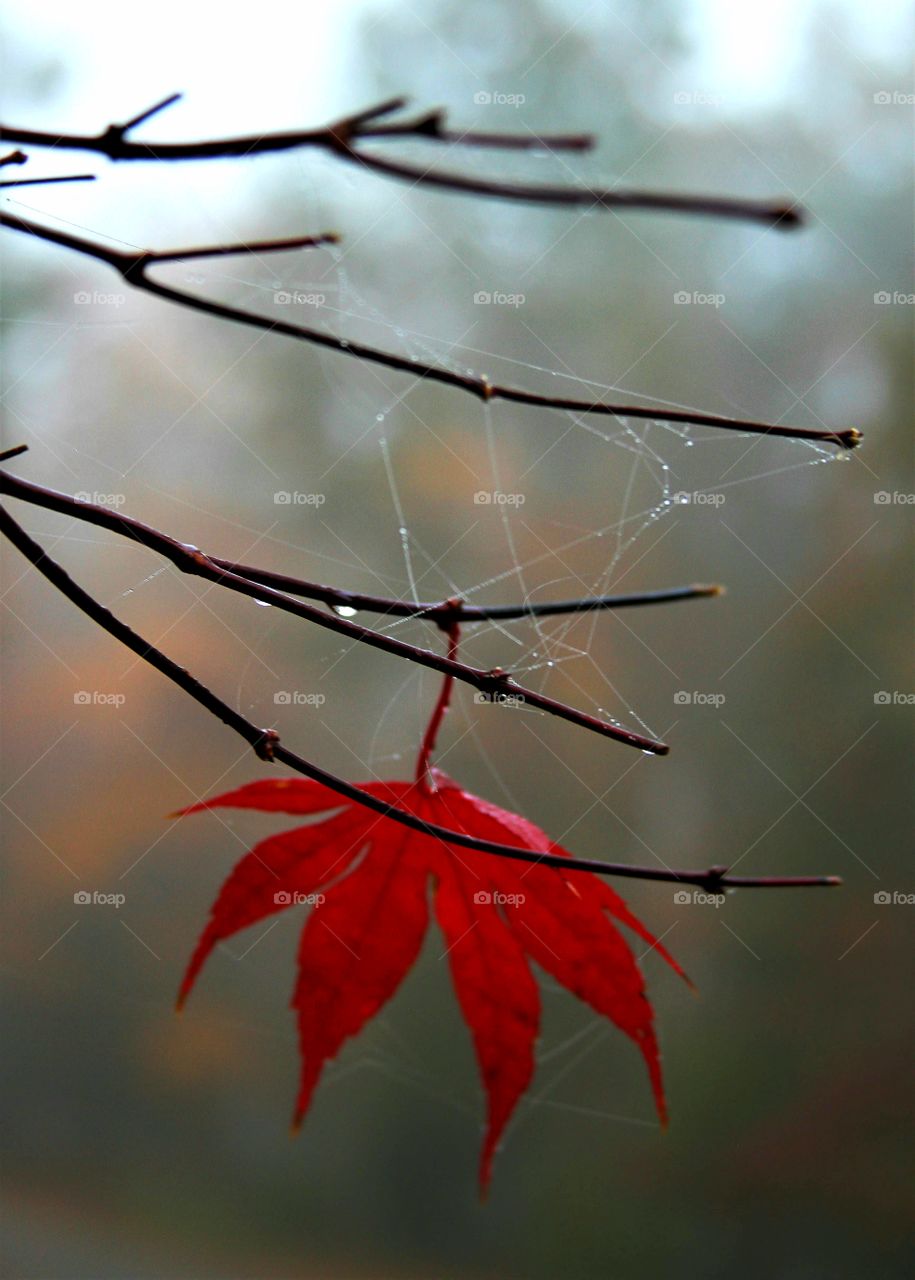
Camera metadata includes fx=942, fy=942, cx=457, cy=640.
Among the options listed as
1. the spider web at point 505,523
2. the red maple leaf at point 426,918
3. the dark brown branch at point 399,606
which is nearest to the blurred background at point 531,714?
the spider web at point 505,523

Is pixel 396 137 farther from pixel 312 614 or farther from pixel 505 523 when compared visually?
pixel 505 523

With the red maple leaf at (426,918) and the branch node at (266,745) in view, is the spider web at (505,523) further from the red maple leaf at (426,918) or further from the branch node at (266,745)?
the branch node at (266,745)

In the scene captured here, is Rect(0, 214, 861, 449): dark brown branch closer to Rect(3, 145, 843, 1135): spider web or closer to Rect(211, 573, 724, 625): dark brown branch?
Rect(211, 573, 724, 625): dark brown branch

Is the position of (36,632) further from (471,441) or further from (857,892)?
(857,892)

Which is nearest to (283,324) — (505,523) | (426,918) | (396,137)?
(396,137)

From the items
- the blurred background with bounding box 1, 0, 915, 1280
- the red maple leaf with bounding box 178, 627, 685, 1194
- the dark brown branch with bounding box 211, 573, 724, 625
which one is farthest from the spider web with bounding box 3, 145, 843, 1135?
the dark brown branch with bounding box 211, 573, 724, 625

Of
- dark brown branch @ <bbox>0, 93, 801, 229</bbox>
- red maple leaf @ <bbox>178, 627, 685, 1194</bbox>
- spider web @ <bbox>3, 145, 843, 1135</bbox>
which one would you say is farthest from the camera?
spider web @ <bbox>3, 145, 843, 1135</bbox>
